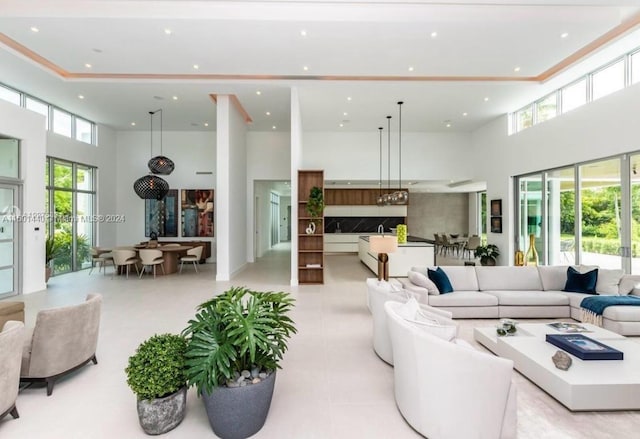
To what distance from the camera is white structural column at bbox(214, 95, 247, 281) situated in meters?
7.64

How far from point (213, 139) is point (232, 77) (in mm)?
4324

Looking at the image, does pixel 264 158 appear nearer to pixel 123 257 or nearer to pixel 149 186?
pixel 149 186

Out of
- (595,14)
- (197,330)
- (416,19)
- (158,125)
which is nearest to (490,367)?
(197,330)

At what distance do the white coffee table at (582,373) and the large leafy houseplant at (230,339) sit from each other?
7.34 feet

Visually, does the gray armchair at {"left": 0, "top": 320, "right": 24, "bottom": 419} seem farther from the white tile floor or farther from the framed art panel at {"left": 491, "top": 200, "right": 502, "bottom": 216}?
the framed art panel at {"left": 491, "top": 200, "right": 502, "bottom": 216}

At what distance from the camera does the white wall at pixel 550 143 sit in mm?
5312

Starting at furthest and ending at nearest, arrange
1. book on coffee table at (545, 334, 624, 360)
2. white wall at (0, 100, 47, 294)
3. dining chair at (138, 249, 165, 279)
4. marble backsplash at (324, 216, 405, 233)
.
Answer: marble backsplash at (324, 216, 405, 233)
dining chair at (138, 249, 165, 279)
white wall at (0, 100, 47, 294)
book on coffee table at (545, 334, 624, 360)

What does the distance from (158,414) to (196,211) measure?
9.00m

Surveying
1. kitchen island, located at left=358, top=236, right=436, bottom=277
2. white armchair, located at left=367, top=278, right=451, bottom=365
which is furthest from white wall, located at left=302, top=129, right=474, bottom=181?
white armchair, located at left=367, top=278, right=451, bottom=365

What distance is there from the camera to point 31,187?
645 centimetres

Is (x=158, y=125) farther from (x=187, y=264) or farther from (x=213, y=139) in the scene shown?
(x=187, y=264)

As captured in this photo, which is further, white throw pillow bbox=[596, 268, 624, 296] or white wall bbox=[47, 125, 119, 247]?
white wall bbox=[47, 125, 119, 247]

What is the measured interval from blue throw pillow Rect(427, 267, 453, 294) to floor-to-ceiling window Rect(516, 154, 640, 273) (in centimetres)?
326

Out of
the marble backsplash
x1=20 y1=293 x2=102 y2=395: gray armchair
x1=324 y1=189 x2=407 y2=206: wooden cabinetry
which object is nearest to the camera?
x1=20 y1=293 x2=102 y2=395: gray armchair
